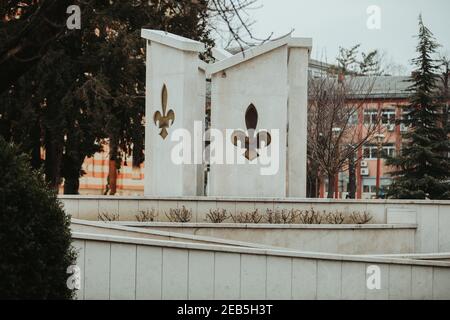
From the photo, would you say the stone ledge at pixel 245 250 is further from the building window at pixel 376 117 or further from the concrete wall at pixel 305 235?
the building window at pixel 376 117

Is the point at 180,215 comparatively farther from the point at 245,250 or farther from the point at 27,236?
the point at 27,236

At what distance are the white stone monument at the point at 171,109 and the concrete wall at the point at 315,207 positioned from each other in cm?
169

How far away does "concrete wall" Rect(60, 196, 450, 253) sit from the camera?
1630 centimetres

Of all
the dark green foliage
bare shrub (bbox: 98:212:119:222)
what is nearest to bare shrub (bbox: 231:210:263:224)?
bare shrub (bbox: 98:212:119:222)

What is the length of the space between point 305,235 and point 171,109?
5.13m

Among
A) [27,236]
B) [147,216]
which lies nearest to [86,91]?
[147,216]

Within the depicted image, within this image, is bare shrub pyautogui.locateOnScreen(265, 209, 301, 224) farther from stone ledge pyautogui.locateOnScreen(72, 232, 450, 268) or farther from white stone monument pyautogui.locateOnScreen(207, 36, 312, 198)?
stone ledge pyautogui.locateOnScreen(72, 232, 450, 268)

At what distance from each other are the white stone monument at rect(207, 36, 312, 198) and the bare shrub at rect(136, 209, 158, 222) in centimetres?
228

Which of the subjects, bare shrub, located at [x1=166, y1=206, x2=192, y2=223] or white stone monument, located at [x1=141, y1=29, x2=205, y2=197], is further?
white stone monument, located at [x1=141, y1=29, x2=205, y2=197]

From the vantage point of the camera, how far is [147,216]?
53.1ft

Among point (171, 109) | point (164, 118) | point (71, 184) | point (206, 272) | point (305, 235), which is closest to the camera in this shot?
point (206, 272)
